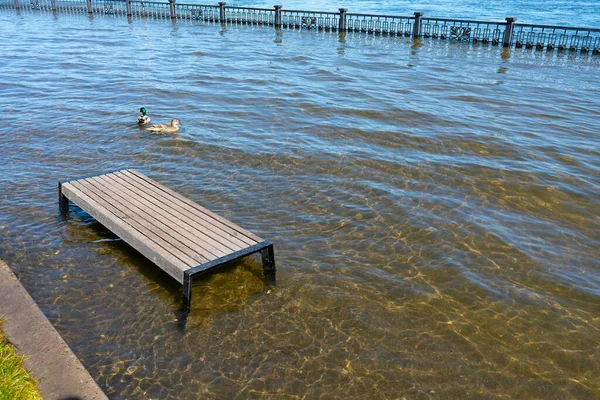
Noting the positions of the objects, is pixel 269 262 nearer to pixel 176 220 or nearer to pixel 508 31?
pixel 176 220

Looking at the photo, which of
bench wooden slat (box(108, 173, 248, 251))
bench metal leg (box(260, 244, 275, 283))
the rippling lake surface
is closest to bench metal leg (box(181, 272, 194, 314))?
the rippling lake surface

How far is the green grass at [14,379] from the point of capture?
4.51 metres

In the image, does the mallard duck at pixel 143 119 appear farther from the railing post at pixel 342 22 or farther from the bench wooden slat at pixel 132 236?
the railing post at pixel 342 22

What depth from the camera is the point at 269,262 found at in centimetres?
731

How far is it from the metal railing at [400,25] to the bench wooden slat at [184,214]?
80.2ft

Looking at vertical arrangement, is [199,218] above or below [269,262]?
above

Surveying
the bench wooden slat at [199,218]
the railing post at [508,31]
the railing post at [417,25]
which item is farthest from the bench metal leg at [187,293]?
the railing post at [417,25]

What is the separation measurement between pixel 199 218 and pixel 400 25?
29.5 metres

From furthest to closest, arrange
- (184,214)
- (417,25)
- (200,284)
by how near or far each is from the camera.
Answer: (417,25) → (184,214) → (200,284)

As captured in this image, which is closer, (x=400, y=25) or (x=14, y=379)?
(x=14, y=379)

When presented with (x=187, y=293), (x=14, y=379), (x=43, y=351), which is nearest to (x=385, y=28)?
(x=187, y=293)

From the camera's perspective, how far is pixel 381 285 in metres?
7.46

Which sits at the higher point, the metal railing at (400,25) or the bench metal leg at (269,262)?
the metal railing at (400,25)

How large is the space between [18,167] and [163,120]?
4.63m
